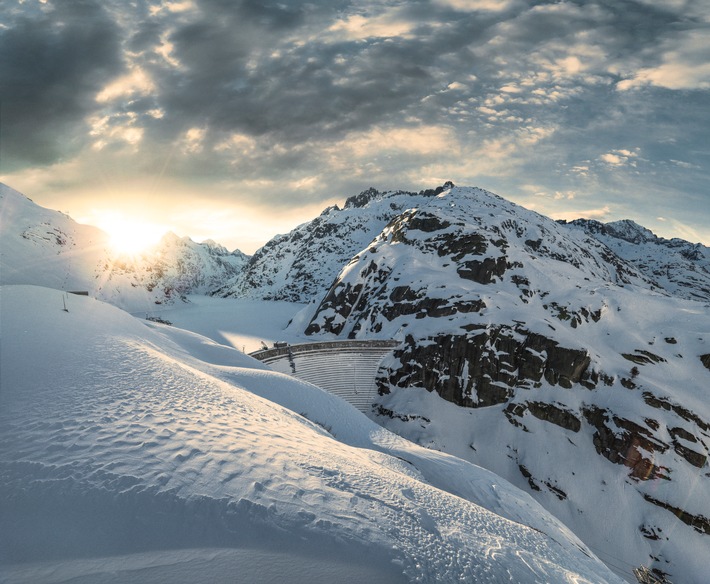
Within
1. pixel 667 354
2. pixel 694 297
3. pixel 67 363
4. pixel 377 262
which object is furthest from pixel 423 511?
pixel 694 297

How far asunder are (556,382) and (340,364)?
3504 centimetres

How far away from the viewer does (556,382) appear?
168 feet

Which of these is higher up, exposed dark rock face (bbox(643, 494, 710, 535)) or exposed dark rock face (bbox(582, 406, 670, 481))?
Result: exposed dark rock face (bbox(582, 406, 670, 481))

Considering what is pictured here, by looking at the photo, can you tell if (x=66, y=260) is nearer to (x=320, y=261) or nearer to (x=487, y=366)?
(x=320, y=261)

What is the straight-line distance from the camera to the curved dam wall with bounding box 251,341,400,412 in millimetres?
52294

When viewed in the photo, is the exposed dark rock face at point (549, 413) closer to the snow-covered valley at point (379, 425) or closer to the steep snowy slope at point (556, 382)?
the steep snowy slope at point (556, 382)

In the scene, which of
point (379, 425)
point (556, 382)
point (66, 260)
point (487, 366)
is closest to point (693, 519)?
point (556, 382)

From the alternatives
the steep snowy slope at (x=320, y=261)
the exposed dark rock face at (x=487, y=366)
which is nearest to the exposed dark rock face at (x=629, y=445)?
the exposed dark rock face at (x=487, y=366)

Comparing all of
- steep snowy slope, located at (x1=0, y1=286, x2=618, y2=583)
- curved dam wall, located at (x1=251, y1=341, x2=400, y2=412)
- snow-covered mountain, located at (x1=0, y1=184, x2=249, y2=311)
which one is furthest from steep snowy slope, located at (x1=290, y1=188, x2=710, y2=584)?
snow-covered mountain, located at (x1=0, y1=184, x2=249, y2=311)

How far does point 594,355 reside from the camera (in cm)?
5212

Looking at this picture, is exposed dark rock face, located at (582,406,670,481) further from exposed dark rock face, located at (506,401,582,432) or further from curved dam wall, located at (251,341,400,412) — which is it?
curved dam wall, located at (251,341,400,412)

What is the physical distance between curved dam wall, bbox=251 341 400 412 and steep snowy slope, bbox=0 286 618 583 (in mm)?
39889

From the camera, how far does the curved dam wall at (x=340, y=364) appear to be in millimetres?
52294

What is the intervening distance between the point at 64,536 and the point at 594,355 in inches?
2527
